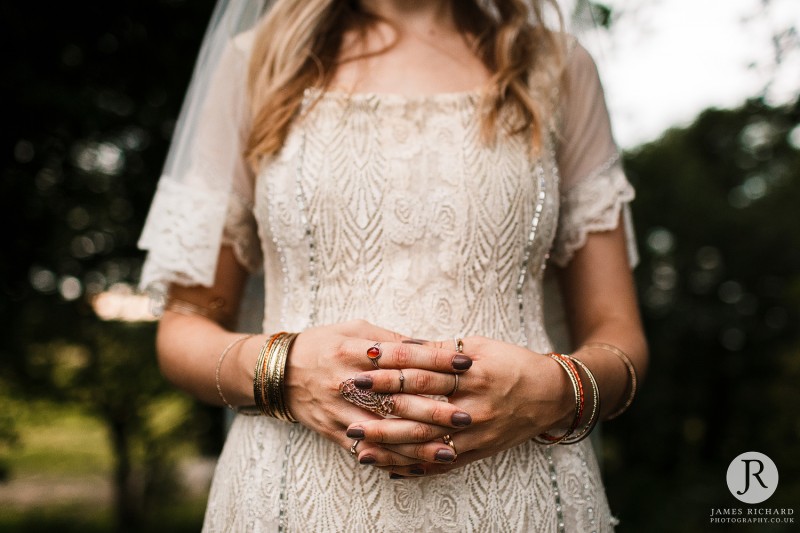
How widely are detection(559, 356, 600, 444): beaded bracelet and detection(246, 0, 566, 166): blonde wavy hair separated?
45cm

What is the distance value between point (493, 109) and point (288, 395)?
0.69 metres

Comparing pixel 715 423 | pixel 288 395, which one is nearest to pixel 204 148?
pixel 288 395

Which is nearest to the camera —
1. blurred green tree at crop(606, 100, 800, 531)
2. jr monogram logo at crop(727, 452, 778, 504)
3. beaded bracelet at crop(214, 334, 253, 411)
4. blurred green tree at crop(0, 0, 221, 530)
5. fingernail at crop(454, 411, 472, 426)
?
fingernail at crop(454, 411, 472, 426)

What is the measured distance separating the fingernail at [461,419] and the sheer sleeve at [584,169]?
59 cm

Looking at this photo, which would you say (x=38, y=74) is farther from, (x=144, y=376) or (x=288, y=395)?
(x=144, y=376)

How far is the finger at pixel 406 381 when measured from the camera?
3.72ft

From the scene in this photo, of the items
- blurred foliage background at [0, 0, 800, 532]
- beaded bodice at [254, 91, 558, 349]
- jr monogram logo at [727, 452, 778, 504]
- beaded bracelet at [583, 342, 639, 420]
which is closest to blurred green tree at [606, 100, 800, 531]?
blurred foliage background at [0, 0, 800, 532]

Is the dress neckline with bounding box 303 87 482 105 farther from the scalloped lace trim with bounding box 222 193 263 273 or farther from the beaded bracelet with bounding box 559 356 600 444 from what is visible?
the beaded bracelet with bounding box 559 356 600 444

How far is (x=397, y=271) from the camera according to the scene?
1.37 m

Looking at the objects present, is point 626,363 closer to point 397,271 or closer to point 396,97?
point 397,271

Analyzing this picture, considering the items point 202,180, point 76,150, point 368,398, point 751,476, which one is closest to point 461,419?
point 368,398

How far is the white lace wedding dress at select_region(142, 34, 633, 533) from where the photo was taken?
129 centimetres

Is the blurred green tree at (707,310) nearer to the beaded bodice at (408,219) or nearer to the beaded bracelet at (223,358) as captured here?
the beaded bodice at (408,219)

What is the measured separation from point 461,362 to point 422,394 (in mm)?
84
